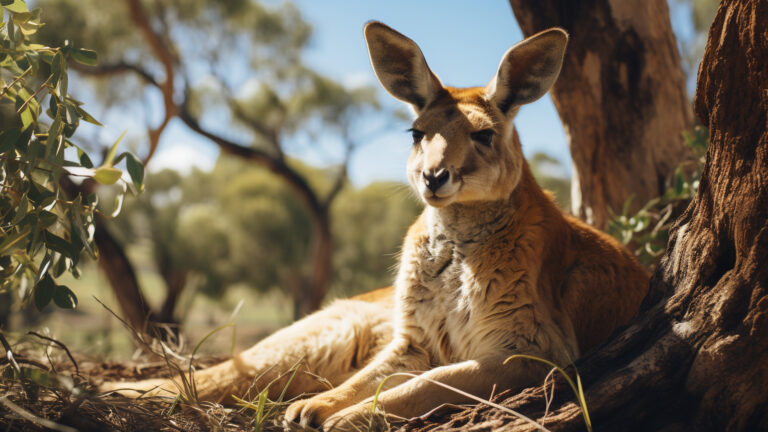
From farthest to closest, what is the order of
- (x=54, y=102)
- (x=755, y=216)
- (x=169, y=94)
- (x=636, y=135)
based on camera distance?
(x=169, y=94) < (x=636, y=135) < (x=54, y=102) < (x=755, y=216)

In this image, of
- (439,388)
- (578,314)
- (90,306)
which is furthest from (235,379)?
(90,306)

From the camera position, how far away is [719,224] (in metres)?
2.25

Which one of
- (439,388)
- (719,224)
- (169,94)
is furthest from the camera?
(169,94)

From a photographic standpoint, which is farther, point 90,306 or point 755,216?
point 90,306

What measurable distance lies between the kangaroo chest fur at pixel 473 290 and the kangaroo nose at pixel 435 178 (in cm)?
42

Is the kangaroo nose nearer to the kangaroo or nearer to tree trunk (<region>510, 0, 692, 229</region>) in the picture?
the kangaroo

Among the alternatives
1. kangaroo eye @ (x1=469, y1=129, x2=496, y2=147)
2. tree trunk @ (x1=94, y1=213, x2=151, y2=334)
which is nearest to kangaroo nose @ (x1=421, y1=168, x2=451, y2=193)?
kangaroo eye @ (x1=469, y1=129, x2=496, y2=147)

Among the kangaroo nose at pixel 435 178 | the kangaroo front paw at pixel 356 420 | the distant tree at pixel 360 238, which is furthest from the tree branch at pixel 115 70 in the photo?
the distant tree at pixel 360 238

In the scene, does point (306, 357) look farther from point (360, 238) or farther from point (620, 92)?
point (360, 238)

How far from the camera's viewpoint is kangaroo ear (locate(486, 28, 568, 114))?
321 cm

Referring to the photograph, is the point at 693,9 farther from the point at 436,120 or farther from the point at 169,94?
the point at 436,120

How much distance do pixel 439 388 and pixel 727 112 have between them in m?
1.75

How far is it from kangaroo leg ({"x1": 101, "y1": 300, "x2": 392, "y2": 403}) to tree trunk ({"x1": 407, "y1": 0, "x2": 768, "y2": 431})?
1509 mm

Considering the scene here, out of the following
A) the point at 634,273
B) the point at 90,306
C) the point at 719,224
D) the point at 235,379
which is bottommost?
the point at 90,306
